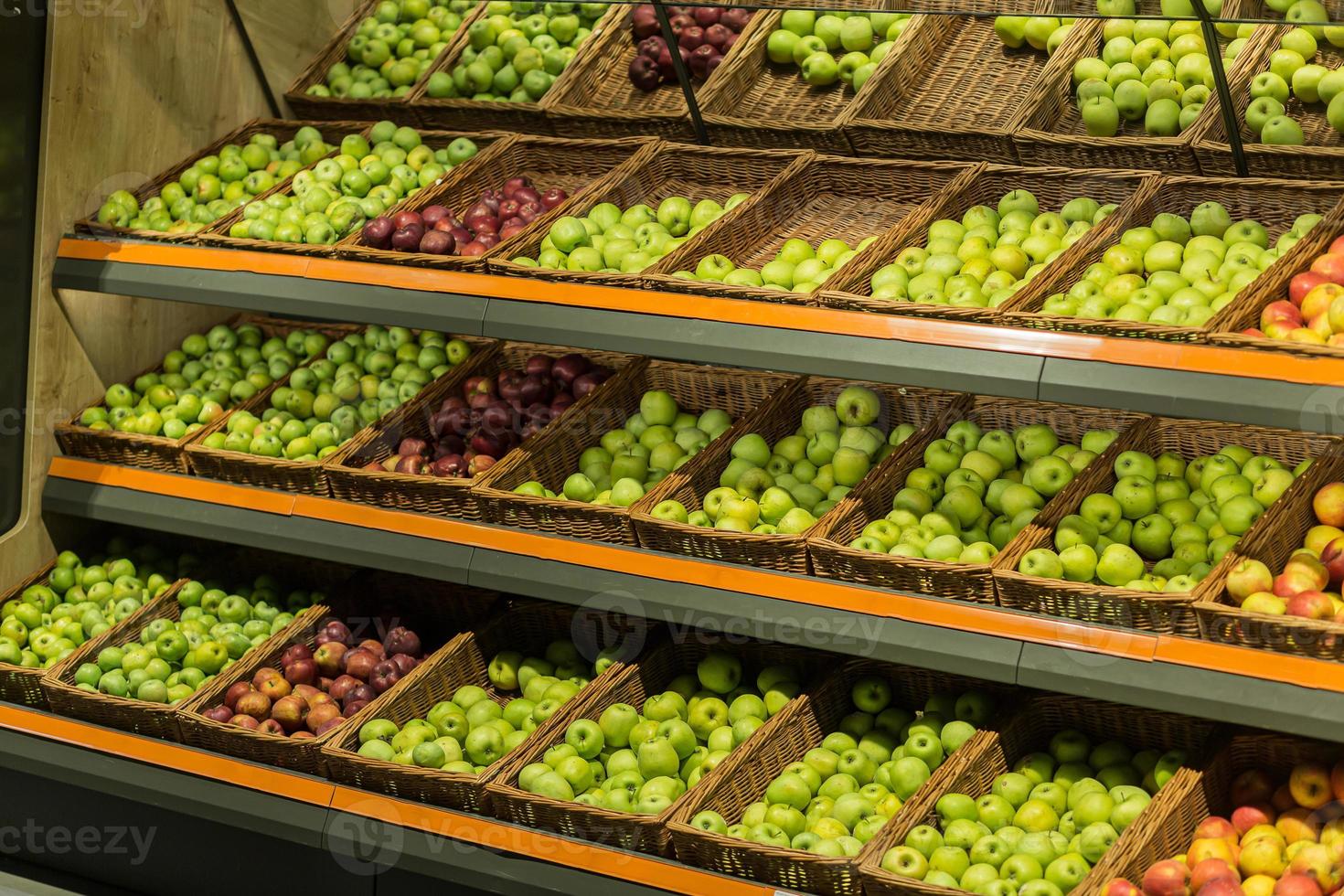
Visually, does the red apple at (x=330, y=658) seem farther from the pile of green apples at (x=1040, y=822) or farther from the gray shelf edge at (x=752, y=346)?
the pile of green apples at (x=1040, y=822)

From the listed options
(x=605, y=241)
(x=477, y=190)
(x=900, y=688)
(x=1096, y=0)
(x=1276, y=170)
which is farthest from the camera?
(x=477, y=190)

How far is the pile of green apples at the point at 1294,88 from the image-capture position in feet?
10.5

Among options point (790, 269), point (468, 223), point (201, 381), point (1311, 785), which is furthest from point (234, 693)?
point (1311, 785)

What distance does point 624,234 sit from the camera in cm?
370

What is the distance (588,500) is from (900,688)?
81 cm

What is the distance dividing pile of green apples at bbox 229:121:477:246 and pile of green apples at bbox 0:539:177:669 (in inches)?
38.7

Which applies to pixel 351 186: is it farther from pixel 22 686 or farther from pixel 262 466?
pixel 22 686

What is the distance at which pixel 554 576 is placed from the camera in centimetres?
337

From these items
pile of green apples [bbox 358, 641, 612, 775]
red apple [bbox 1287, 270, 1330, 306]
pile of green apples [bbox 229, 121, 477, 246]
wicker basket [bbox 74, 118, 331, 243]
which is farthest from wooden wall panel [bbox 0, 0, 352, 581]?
red apple [bbox 1287, 270, 1330, 306]

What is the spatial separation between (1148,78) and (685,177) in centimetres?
113

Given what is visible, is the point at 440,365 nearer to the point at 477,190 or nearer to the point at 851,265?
the point at 477,190

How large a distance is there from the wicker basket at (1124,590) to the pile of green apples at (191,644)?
6.30ft

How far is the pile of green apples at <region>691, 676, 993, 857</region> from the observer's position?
3027mm

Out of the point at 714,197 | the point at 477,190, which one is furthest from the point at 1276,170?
the point at 477,190
